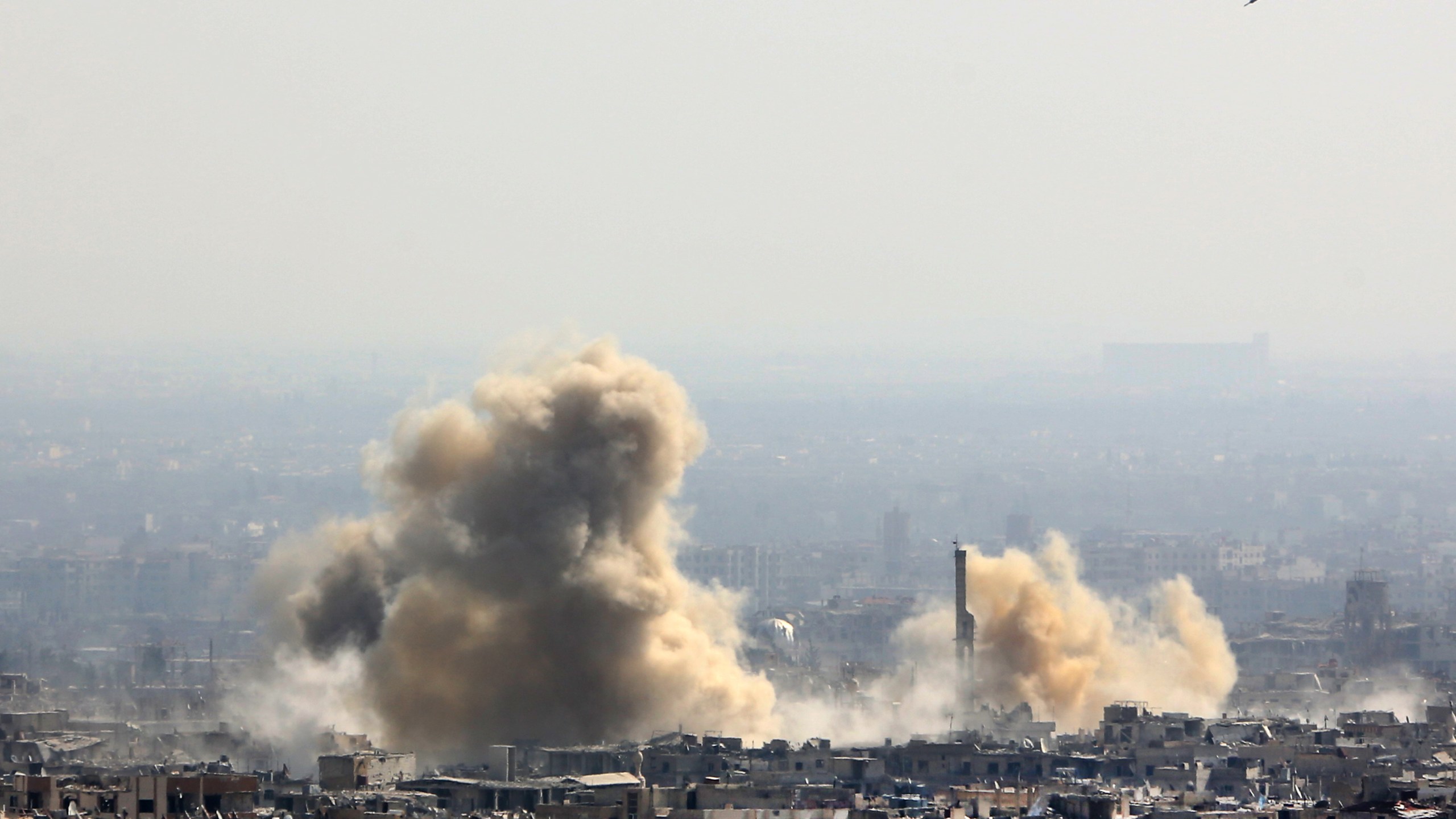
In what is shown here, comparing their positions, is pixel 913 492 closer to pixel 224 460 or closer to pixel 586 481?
pixel 224 460

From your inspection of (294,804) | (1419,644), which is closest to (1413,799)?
(294,804)

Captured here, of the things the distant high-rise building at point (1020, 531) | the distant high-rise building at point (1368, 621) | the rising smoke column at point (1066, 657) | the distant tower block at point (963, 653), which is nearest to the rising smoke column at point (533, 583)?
the distant tower block at point (963, 653)

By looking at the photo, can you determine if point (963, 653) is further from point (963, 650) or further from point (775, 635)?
point (775, 635)

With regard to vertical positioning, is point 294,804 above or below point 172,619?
below

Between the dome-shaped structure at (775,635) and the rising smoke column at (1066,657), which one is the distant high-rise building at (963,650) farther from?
the dome-shaped structure at (775,635)

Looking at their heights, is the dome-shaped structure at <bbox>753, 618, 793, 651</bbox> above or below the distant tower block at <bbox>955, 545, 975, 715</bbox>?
above

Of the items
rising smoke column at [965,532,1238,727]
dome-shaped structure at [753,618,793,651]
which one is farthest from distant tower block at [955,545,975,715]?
dome-shaped structure at [753,618,793,651]

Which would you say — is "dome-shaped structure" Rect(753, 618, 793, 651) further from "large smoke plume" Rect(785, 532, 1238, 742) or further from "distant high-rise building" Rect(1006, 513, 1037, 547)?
"distant high-rise building" Rect(1006, 513, 1037, 547)
